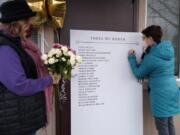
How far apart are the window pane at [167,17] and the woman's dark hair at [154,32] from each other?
776 millimetres

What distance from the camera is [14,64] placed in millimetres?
2635

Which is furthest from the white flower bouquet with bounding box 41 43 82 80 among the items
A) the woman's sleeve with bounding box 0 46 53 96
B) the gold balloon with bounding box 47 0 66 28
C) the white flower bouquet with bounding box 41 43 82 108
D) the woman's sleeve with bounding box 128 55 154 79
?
the woman's sleeve with bounding box 128 55 154 79

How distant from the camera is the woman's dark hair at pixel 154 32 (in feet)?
13.5

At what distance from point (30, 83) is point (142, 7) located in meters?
2.25

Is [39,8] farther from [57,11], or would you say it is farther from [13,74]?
[13,74]

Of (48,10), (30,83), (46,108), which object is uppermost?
(48,10)

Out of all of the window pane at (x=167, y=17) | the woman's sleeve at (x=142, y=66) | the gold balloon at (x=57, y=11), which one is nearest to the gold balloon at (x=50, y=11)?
the gold balloon at (x=57, y=11)

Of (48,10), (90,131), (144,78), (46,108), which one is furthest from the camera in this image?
(144,78)

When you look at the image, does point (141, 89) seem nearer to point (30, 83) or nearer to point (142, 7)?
point (142, 7)

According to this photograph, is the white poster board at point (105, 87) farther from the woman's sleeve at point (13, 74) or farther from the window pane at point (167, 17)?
the woman's sleeve at point (13, 74)

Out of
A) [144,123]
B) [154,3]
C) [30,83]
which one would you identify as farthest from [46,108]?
[154,3]

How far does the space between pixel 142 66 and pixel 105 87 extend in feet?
1.45

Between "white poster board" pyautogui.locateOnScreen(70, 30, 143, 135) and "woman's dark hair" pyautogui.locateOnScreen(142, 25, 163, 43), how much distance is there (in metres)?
0.14

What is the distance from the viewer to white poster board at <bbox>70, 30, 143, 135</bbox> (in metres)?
3.89
